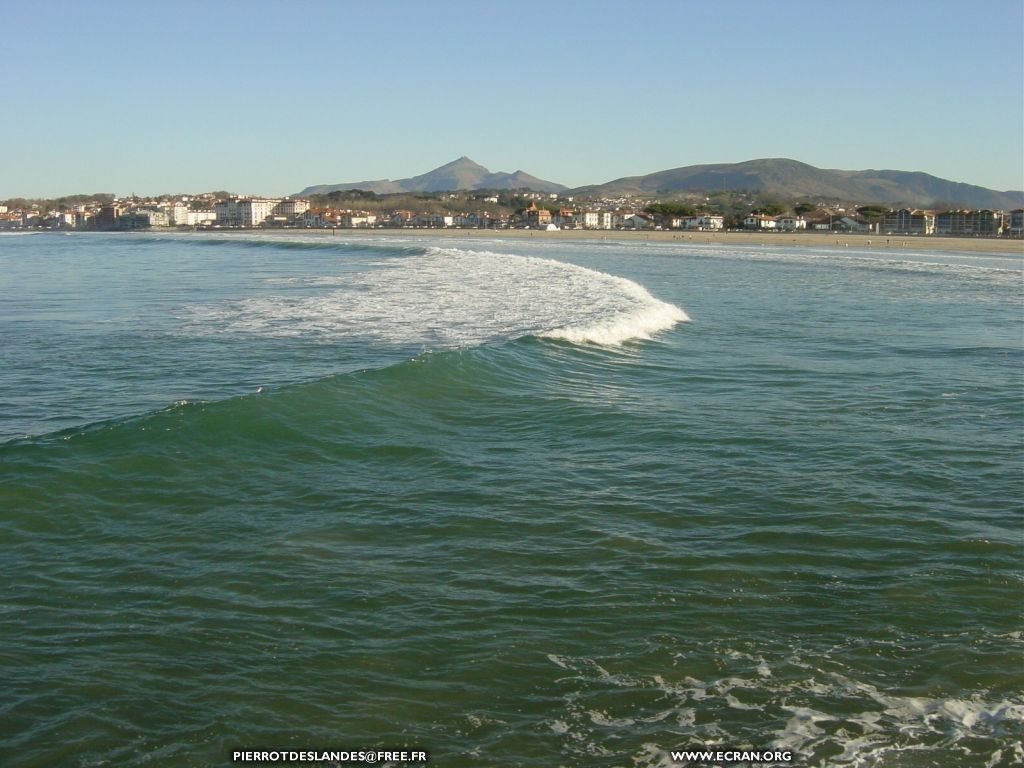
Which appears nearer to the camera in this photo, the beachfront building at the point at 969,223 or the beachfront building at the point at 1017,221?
the beachfront building at the point at 969,223

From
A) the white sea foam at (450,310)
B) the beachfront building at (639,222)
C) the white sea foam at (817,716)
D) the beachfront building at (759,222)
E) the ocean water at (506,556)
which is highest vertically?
the beachfront building at (639,222)

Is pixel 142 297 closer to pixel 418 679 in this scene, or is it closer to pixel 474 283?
pixel 474 283

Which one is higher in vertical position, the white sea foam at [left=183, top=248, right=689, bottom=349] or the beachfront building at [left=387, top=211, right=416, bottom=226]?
the beachfront building at [left=387, top=211, right=416, bottom=226]

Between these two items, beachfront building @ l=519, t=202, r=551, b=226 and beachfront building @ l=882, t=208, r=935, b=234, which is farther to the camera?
beachfront building @ l=519, t=202, r=551, b=226

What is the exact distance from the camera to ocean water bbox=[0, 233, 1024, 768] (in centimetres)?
461

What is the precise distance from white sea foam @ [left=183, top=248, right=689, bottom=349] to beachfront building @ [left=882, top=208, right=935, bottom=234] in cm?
10879

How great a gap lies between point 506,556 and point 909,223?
446 feet

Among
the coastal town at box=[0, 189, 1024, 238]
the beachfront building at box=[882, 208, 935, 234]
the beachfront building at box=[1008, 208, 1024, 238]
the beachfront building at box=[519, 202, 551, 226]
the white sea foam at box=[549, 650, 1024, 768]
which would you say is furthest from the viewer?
the beachfront building at box=[519, 202, 551, 226]

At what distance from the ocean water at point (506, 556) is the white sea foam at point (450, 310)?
2.21m

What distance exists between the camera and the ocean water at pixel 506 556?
461 cm

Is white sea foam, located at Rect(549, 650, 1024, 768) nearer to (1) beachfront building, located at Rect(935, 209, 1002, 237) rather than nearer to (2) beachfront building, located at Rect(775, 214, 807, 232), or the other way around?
(1) beachfront building, located at Rect(935, 209, 1002, 237)

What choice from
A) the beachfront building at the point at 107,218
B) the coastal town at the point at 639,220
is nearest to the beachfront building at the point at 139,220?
the coastal town at the point at 639,220

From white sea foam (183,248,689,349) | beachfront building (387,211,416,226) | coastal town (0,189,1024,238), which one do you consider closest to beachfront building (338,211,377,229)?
coastal town (0,189,1024,238)

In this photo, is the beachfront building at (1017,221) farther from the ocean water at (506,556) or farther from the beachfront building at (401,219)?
the ocean water at (506,556)
